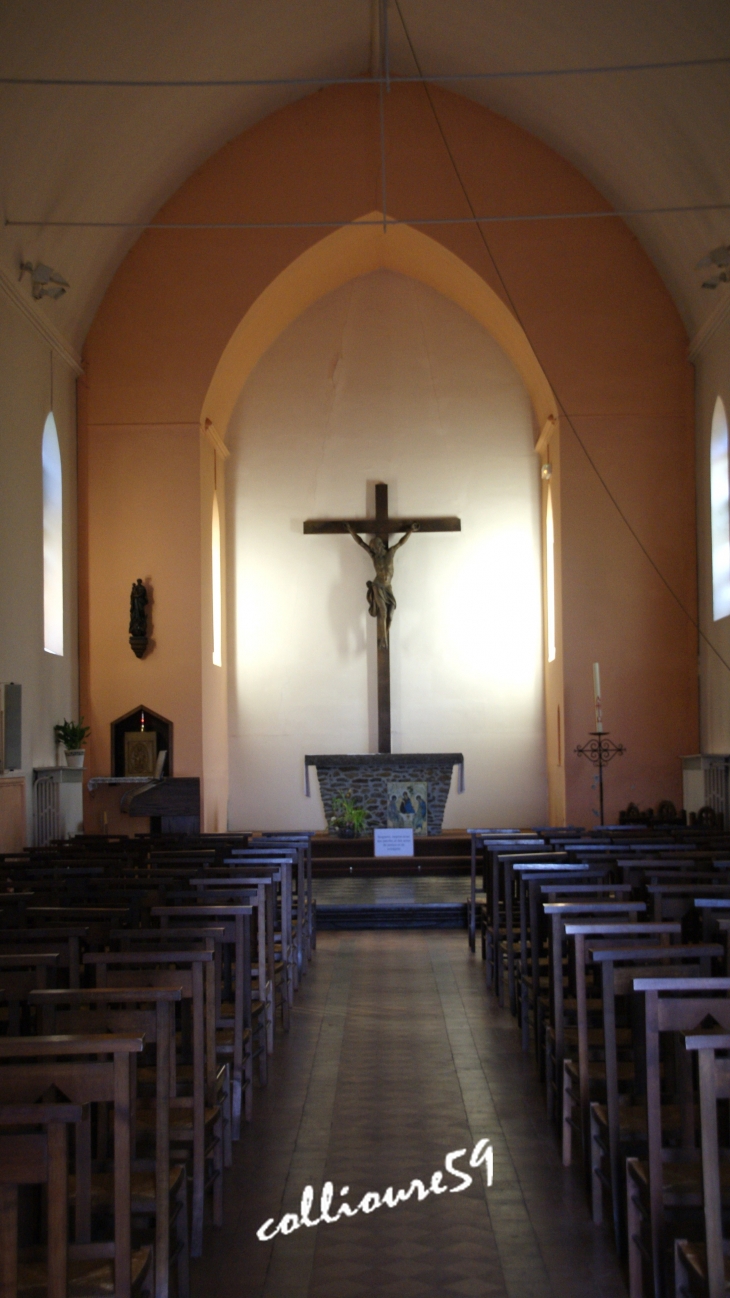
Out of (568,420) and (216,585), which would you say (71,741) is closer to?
Result: (216,585)

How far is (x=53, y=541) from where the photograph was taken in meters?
13.1

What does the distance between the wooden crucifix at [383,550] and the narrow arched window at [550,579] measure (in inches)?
42.9

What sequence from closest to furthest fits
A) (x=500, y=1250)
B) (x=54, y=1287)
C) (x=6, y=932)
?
(x=54, y=1287)
(x=500, y=1250)
(x=6, y=932)

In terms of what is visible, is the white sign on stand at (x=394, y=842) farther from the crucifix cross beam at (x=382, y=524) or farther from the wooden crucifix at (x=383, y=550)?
the crucifix cross beam at (x=382, y=524)

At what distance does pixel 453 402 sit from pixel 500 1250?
13.1 m

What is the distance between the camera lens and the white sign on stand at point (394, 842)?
11508 millimetres

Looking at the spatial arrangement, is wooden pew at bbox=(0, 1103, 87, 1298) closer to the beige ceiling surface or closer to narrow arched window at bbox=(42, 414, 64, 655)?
the beige ceiling surface

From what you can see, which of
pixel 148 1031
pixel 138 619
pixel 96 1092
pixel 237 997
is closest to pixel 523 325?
pixel 138 619

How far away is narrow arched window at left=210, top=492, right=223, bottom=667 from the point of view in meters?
14.9

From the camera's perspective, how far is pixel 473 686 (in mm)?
15648

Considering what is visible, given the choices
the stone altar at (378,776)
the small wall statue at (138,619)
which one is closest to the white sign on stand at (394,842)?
the stone altar at (378,776)

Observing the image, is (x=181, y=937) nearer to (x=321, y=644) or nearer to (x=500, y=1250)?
(x=500, y=1250)

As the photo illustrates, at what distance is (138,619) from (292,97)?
19.6 ft

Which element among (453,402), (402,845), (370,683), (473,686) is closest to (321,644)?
(370,683)
